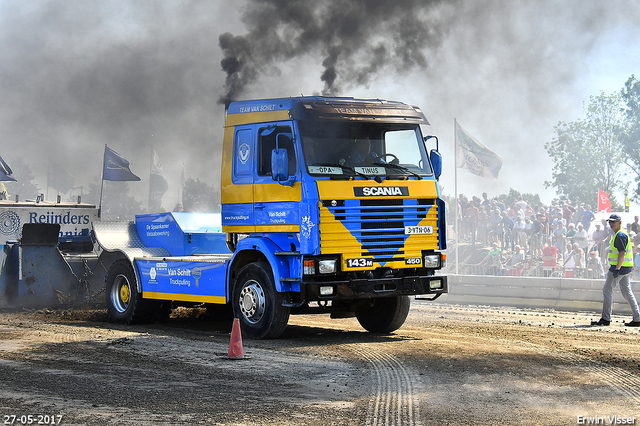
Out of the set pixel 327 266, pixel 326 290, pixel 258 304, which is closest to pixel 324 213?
pixel 327 266

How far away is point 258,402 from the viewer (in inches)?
255

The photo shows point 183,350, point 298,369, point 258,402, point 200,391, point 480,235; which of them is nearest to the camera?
point 258,402

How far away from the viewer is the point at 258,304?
1012 cm

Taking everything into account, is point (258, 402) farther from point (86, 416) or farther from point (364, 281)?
point (364, 281)

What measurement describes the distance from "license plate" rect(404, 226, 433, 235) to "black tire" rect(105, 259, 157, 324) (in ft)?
15.8

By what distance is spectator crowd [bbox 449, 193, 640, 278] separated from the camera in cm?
1905

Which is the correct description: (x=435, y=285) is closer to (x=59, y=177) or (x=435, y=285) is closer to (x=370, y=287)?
(x=370, y=287)

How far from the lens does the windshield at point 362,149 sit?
31.6 ft

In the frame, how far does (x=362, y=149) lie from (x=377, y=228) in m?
1.08

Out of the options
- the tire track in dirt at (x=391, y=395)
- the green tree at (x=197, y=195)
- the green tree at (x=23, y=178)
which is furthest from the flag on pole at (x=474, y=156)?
→ the green tree at (x=23, y=178)

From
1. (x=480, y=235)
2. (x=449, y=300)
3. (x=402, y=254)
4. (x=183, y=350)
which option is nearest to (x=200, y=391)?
(x=183, y=350)

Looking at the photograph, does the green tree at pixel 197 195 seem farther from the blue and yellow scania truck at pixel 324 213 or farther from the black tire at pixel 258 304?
the black tire at pixel 258 304

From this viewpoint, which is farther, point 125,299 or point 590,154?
point 590,154

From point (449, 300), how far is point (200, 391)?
1090 centimetres
